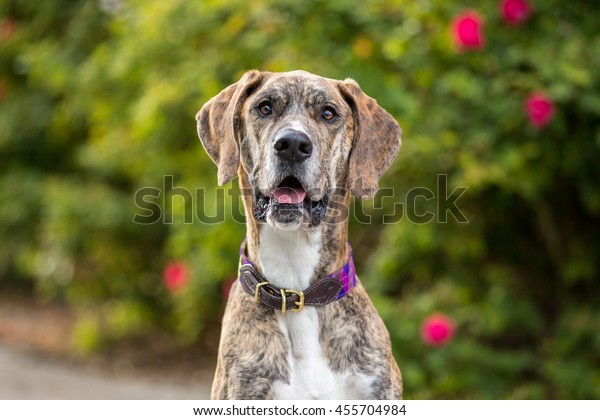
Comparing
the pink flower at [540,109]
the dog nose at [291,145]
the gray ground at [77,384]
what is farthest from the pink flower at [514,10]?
the gray ground at [77,384]

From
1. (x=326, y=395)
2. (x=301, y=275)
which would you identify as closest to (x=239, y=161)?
(x=301, y=275)

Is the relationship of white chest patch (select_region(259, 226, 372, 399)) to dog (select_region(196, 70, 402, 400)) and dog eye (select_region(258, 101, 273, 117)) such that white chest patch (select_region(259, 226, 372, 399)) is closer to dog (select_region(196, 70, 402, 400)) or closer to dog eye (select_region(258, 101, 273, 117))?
dog (select_region(196, 70, 402, 400))

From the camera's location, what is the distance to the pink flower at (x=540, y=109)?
496cm

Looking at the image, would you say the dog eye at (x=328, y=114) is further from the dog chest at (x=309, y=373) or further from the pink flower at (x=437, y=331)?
the pink flower at (x=437, y=331)

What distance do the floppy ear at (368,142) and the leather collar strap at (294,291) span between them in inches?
13.0

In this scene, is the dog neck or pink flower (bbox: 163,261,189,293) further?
pink flower (bbox: 163,261,189,293)

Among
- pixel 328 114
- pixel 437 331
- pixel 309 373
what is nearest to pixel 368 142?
pixel 328 114

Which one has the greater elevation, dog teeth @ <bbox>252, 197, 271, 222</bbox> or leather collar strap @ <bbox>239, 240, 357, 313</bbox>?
dog teeth @ <bbox>252, 197, 271, 222</bbox>

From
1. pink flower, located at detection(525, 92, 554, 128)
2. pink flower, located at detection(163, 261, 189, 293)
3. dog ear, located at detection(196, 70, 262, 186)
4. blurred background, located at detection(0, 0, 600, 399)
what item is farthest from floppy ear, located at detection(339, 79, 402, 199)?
pink flower, located at detection(163, 261, 189, 293)

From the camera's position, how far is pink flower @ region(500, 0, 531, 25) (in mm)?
5113

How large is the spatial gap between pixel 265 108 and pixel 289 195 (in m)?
0.35

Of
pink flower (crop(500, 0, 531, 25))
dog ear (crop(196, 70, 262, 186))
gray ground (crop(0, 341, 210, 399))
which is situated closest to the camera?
dog ear (crop(196, 70, 262, 186))

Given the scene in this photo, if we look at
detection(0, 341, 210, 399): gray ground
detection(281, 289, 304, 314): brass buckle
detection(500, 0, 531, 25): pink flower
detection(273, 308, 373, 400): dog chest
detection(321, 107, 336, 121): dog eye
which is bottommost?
detection(273, 308, 373, 400): dog chest

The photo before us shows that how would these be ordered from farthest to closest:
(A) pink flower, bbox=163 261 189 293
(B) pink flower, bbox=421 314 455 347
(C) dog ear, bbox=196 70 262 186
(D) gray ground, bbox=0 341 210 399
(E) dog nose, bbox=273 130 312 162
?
(D) gray ground, bbox=0 341 210 399 < (A) pink flower, bbox=163 261 189 293 < (B) pink flower, bbox=421 314 455 347 < (C) dog ear, bbox=196 70 262 186 < (E) dog nose, bbox=273 130 312 162
